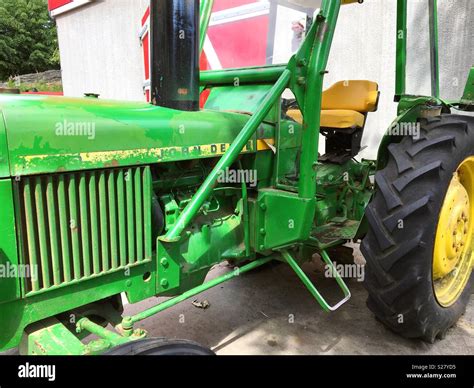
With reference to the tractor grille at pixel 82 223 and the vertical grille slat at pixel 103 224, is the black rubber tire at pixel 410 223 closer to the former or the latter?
the tractor grille at pixel 82 223

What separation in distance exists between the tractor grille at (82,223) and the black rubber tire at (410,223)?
126 centimetres

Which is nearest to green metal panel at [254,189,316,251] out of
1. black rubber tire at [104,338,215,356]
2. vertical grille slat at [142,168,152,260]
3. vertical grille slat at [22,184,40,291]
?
vertical grille slat at [142,168,152,260]

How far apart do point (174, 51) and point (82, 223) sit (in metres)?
Answer: 0.90

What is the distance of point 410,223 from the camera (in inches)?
89.8

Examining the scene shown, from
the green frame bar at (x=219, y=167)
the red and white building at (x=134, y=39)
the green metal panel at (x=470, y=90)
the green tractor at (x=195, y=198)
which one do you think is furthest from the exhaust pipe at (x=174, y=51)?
the green metal panel at (x=470, y=90)

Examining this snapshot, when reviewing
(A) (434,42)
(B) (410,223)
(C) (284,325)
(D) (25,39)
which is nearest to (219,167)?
(B) (410,223)

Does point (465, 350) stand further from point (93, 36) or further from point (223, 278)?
point (93, 36)

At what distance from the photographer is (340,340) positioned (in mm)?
2732

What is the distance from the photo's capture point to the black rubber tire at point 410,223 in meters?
2.29

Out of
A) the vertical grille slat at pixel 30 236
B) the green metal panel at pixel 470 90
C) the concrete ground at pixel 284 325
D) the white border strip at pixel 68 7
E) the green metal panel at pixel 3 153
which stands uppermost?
the white border strip at pixel 68 7

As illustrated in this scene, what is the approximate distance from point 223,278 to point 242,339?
0.74 meters

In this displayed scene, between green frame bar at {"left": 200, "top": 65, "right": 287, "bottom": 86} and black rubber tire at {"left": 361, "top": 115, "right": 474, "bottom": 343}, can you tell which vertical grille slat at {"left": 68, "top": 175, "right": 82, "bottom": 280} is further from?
black rubber tire at {"left": 361, "top": 115, "right": 474, "bottom": 343}
